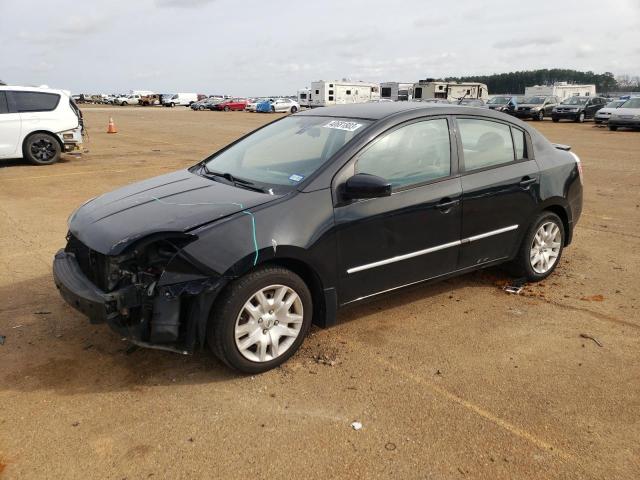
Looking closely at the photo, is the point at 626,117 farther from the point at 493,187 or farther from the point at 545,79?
the point at 545,79

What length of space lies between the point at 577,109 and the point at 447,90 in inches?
541

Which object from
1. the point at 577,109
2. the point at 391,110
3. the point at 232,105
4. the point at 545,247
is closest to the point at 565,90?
the point at 577,109

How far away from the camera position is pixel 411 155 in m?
4.01

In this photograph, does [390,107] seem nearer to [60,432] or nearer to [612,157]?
[60,432]

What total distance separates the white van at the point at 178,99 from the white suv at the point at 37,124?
204ft

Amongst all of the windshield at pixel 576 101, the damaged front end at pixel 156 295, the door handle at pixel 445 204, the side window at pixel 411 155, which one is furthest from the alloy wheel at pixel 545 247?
the windshield at pixel 576 101

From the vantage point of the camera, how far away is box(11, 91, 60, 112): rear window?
11.8 m

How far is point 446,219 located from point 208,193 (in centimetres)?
177

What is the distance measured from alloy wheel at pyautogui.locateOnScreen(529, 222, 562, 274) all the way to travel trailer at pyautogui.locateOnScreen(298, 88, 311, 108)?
49.5 m

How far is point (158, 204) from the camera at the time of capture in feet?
11.9

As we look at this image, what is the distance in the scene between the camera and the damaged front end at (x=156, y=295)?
10.1ft

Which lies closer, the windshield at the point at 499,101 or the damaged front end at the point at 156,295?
the damaged front end at the point at 156,295

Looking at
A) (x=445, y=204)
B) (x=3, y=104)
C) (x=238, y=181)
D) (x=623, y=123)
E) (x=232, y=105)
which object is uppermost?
(x=3, y=104)

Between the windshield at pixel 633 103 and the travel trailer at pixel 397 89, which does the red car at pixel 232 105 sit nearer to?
the travel trailer at pixel 397 89
